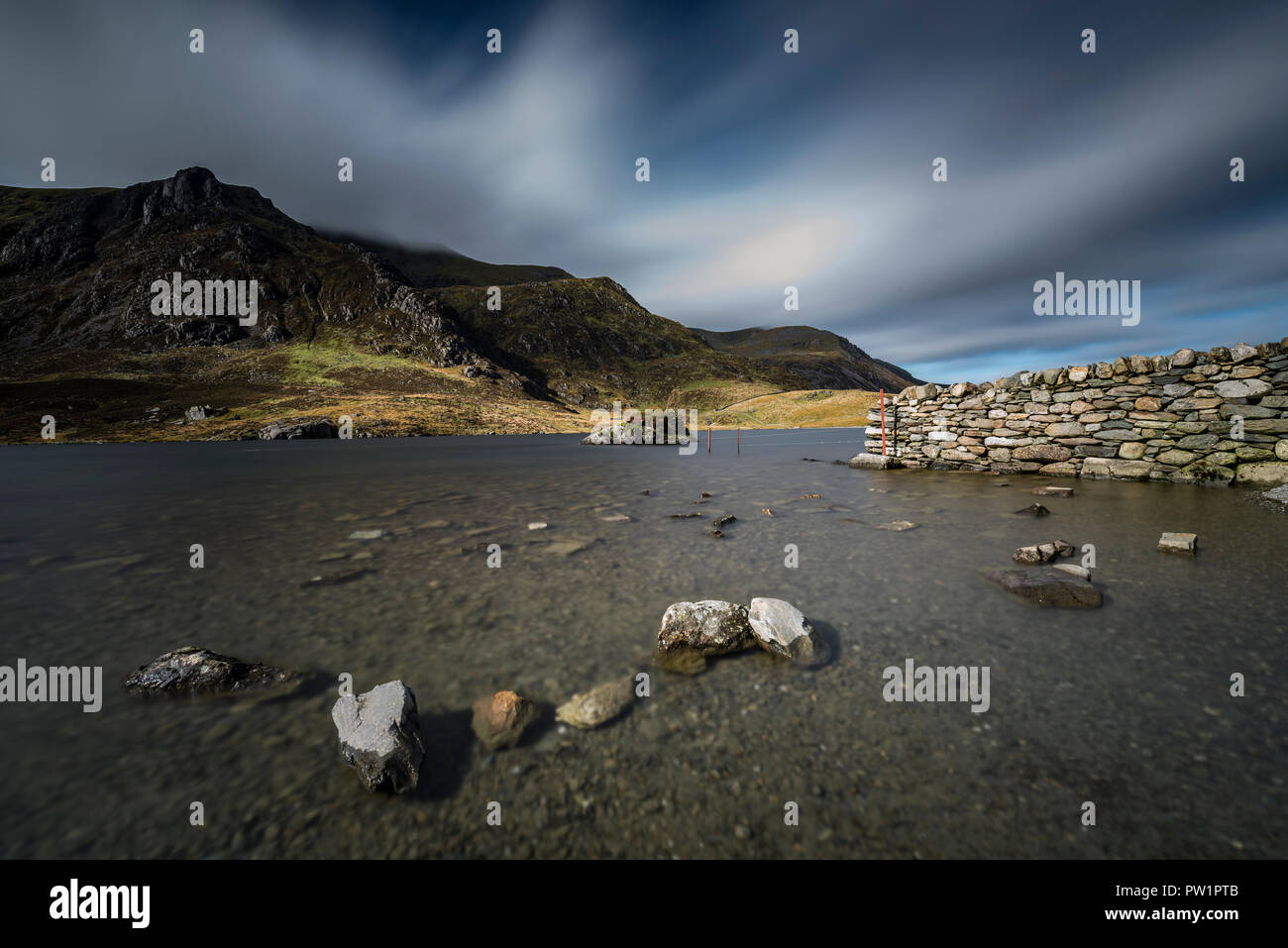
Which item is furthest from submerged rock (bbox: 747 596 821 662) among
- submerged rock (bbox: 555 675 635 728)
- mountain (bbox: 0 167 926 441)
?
mountain (bbox: 0 167 926 441)

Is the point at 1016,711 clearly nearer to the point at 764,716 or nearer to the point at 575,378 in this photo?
the point at 764,716

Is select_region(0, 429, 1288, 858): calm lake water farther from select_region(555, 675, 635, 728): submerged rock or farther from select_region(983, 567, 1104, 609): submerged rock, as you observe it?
select_region(983, 567, 1104, 609): submerged rock

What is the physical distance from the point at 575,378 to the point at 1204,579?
196 m

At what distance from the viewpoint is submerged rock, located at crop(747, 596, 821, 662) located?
450 centimetres

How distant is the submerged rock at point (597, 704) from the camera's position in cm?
369

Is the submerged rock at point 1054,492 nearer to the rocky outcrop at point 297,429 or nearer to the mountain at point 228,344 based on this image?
the rocky outcrop at point 297,429

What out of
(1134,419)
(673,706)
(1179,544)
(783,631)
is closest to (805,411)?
(1134,419)

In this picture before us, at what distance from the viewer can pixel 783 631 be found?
15.1 ft

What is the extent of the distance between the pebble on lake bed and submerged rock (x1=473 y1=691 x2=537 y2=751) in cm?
1002

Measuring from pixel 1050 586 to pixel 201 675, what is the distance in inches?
370

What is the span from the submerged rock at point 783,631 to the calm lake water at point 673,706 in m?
0.27
